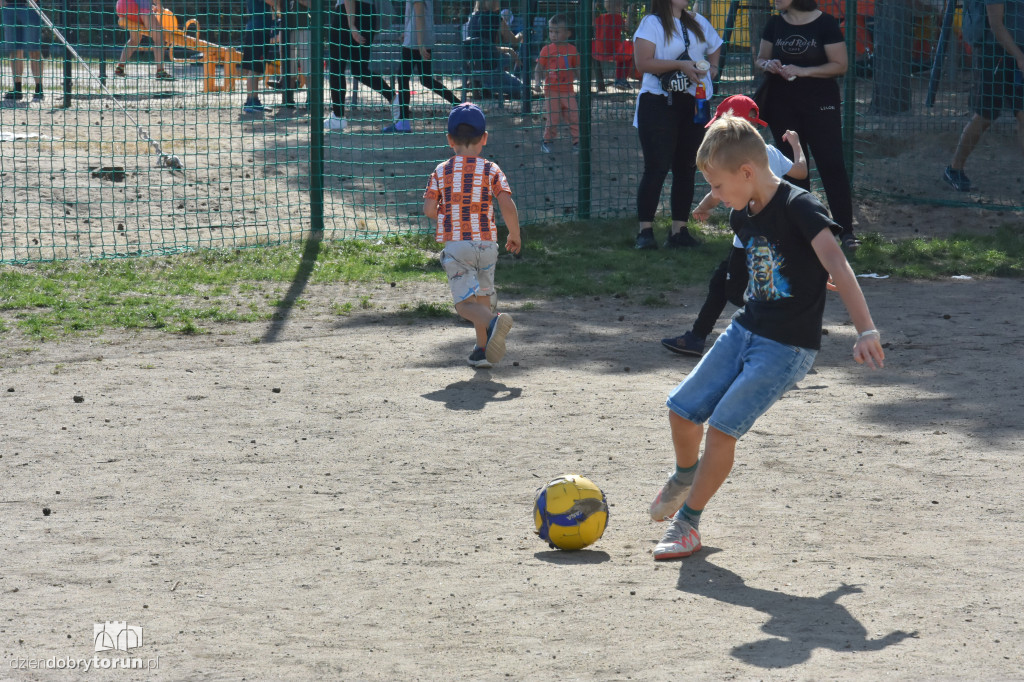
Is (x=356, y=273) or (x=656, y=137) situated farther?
(x=656, y=137)

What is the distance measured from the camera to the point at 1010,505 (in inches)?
181

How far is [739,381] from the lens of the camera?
159 inches

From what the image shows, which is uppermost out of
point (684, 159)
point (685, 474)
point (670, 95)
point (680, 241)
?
point (670, 95)

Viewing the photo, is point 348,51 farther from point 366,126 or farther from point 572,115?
point 572,115

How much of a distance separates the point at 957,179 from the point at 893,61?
251 centimetres

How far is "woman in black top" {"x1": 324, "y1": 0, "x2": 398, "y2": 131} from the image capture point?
10930 mm

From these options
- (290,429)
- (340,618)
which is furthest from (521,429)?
(340,618)

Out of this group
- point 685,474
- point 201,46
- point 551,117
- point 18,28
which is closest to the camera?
point 685,474

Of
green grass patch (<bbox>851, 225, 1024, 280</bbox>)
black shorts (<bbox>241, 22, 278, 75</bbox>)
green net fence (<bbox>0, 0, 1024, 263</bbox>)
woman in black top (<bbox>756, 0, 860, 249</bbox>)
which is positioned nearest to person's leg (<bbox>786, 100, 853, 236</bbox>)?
woman in black top (<bbox>756, 0, 860, 249</bbox>)

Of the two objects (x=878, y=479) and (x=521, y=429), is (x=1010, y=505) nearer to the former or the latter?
(x=878, y=479)

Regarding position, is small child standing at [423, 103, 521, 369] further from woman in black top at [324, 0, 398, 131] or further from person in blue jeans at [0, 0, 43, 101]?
person in blue jeans at [0, 0, 43, 101]

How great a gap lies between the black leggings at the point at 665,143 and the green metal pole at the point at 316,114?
8.85 ft

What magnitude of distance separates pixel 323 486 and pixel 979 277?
6.01 m

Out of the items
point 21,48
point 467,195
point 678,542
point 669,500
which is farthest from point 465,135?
point 21,48
